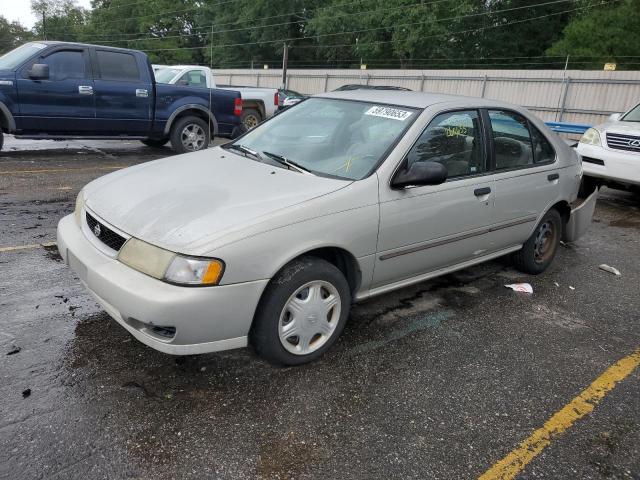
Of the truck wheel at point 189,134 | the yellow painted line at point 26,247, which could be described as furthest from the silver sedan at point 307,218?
the truck wheel at point 189,134

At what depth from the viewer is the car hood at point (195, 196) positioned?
2.81m

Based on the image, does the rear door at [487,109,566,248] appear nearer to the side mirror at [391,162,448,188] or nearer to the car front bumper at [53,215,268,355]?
the side mirror at [391,162,448,188]

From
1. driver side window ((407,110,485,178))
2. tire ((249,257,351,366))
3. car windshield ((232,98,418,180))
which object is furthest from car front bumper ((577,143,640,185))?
tire ((249,257,351,366))

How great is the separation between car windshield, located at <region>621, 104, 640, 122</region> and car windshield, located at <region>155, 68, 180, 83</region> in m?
8.66

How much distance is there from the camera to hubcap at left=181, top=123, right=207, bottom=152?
10.6m

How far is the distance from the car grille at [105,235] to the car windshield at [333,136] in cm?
124

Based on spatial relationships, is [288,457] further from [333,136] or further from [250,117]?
[250,117]

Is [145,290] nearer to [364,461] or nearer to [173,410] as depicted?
[173,410]

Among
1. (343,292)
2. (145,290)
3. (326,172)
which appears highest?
(326,172)

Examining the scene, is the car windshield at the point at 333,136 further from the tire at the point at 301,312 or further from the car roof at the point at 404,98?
the tire at the point at 301,312

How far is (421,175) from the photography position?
3.36m

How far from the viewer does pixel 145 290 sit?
2.67 m

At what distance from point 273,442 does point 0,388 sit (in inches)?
58.0

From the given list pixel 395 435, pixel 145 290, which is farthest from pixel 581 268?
pixel 145 290
